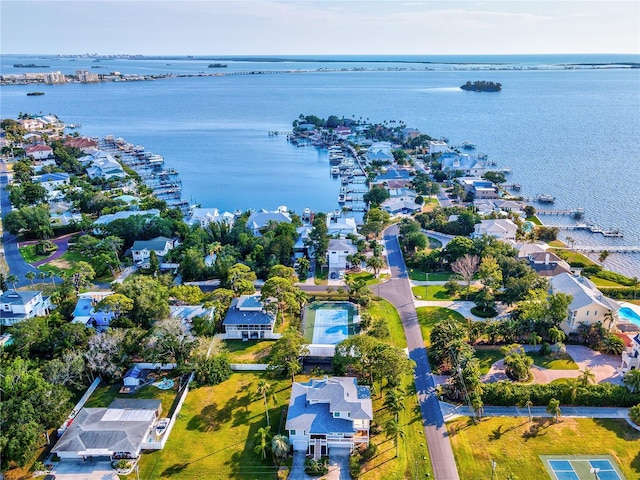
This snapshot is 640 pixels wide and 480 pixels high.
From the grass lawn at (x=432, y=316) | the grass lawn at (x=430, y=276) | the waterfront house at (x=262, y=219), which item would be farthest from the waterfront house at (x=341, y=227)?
the grass lawn at (x=432, y=316)

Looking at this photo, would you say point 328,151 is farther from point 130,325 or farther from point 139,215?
point 130,325

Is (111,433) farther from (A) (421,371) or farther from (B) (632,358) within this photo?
(B) (632,358)

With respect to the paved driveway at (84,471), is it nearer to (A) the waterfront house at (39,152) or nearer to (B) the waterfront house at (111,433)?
(B) the waterfront house at (111,433)

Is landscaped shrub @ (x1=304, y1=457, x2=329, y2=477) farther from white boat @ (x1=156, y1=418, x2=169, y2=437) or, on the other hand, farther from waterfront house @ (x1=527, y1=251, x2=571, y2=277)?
waterfront house @ (x1=527, y1=251, x2=571, y2=277)

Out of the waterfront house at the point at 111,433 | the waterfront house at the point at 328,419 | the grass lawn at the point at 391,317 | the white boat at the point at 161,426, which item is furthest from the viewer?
the grass lawn at the point at 391,317

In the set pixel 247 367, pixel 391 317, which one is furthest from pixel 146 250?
pixel 391 317

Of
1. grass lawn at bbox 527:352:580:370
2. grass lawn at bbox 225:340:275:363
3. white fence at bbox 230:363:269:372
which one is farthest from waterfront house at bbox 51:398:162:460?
grass lawn at bbox 527:352:580:370
